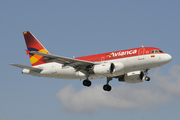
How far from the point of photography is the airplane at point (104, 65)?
4909cm

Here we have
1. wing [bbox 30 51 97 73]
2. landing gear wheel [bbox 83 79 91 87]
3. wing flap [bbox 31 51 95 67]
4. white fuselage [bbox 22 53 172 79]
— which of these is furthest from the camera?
landing gear wheel [bbox 83 79 91 87]

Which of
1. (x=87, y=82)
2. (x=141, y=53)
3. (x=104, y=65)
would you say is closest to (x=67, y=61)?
(x=87, y=82)

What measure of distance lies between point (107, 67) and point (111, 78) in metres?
7.77

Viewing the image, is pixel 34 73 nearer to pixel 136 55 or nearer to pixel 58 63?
pixel 58 63

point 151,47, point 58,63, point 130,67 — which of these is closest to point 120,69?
point 130,67

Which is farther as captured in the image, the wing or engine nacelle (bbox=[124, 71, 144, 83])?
engine nacelle (bbox=[124, 71, 144, 83])

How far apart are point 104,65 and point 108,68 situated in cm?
89

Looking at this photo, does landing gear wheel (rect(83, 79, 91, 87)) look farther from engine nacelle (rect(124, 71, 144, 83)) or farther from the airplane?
engine nacelle (rect(124, 71, 144, 83))

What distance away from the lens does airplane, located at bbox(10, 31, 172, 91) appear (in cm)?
4909

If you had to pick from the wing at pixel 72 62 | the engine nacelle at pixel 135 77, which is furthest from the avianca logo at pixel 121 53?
the engine nacelle at pixel 135 77

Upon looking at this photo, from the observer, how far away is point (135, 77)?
55.1 meters

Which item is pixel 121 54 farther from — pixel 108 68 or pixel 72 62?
pixel 72 62

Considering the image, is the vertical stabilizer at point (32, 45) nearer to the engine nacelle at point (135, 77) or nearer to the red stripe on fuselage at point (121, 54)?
the red stripe on fuselage at point (121, 54)

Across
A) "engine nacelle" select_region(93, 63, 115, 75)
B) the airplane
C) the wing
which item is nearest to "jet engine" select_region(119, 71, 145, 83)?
the airplane
